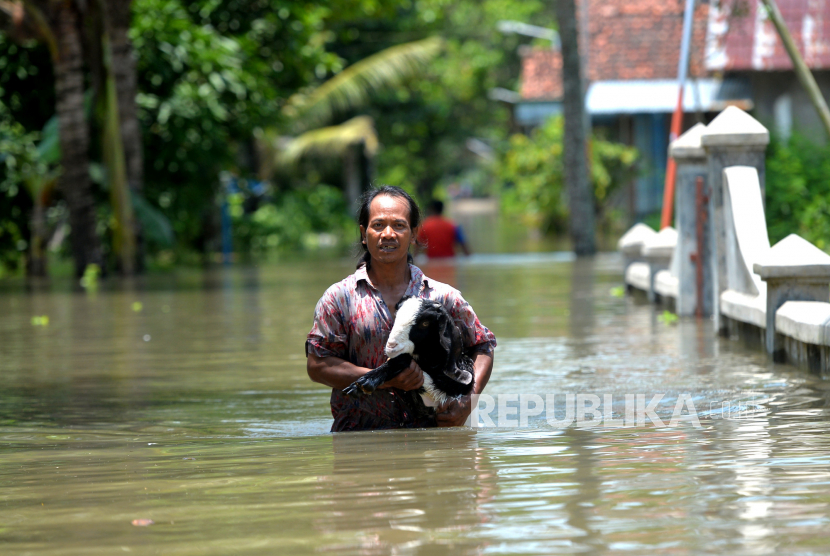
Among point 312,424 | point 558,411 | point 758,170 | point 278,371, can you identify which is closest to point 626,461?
point 558,411

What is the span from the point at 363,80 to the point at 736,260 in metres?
25.6

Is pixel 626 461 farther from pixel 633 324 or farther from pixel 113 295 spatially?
pixel 113 295

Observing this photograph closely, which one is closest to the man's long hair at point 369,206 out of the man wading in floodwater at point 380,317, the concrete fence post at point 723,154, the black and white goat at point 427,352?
the man wading in floodwater at point 380,317

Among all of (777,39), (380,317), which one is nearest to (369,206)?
(380,317)

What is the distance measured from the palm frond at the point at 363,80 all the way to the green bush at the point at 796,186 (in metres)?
16.7

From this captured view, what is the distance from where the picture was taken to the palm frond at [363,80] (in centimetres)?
3425

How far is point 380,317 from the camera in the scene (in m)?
5.52

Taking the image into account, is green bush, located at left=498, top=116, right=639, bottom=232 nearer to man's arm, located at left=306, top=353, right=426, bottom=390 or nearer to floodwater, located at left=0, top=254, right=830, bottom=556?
floodwater, located at left=0, top=254, right=830, bottom=556

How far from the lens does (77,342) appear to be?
37.2 feet

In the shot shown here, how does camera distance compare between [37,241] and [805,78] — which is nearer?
[805,78]

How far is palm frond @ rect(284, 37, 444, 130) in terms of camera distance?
3425 centimetres

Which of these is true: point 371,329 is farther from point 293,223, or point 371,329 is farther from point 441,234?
point 293,223

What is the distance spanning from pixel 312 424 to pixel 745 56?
17.7 m

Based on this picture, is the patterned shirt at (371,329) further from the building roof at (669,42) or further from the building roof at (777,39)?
the building roof at (777,39)
